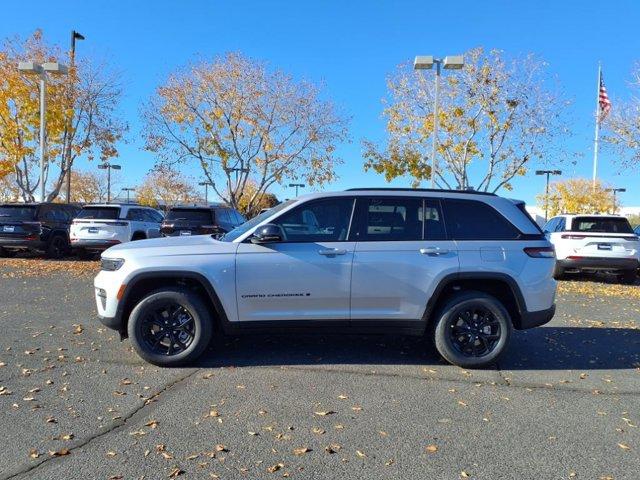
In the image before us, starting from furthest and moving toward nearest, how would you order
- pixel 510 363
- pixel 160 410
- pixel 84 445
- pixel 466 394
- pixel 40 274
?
pixel 40 274, pixel 510 363, pixel 466 394, pixel 160 410, pixel 84 445

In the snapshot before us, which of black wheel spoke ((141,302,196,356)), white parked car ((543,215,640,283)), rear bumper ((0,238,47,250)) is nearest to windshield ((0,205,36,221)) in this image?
rear bumper ((0,238,47,250))

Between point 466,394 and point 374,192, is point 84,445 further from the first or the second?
point 374,192

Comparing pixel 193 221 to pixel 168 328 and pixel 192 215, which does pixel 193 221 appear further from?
pixel 168 328

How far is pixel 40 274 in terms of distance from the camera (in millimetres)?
12102

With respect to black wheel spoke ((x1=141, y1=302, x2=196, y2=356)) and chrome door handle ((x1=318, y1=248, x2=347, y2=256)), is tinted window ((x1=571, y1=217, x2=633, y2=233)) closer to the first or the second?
chrome door handle ((x1=318, y1=248, x2=347, y2=256))

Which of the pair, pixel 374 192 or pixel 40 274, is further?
pixel 40 274

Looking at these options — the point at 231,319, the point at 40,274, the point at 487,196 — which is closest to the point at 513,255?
the point at 487,196

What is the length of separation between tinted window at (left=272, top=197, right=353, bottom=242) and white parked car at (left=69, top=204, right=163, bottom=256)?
34.5ft

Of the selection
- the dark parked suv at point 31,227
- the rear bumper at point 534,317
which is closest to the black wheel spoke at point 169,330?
the rear bumper at point 534,317

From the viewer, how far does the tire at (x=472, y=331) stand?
5.44m

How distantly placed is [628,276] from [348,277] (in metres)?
10.6

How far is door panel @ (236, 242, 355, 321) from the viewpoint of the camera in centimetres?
526

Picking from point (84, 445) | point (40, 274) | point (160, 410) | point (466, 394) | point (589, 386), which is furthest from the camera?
point (40, 274)

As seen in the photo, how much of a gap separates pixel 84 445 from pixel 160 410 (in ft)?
2.31
